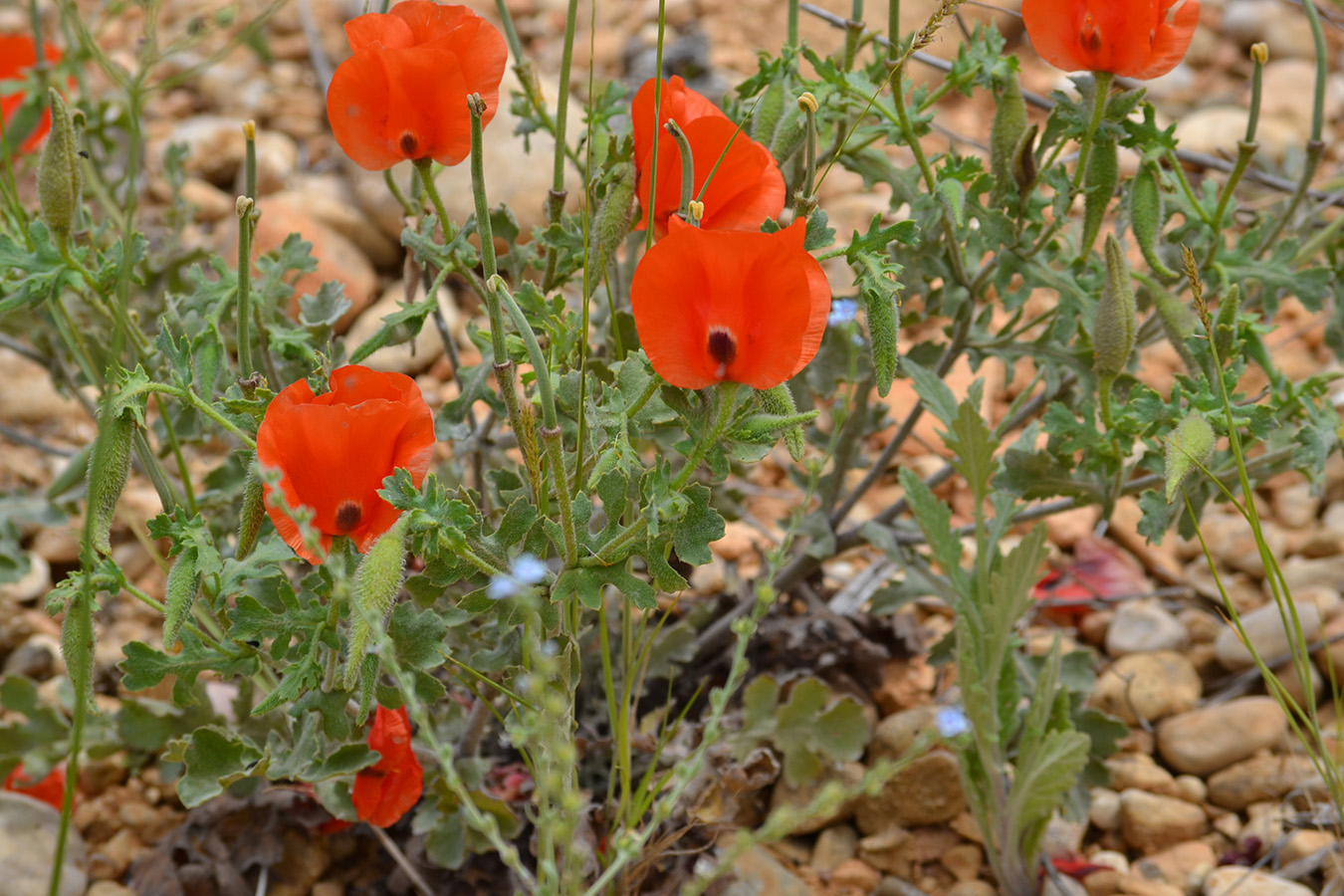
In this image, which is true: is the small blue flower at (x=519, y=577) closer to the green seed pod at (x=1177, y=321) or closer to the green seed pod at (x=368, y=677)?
the green seed pod at (x=368, y=677)

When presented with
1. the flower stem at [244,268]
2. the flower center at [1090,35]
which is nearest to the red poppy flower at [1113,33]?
the flower center at [1090,35]

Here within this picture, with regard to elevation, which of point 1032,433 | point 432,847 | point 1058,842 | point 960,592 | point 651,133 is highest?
point 651,133

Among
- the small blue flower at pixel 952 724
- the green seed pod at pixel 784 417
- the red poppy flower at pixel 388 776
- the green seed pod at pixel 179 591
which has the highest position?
the green seed pod at pixel 784 417

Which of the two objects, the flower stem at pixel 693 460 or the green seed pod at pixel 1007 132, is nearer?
the flower stem at pixel 693 460

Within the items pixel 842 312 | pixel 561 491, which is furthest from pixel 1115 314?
pixel 561 491

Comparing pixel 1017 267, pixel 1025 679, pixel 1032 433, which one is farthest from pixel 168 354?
pixel 1025 679

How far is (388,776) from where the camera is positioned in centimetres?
144

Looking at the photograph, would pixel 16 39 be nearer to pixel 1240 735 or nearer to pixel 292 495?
pixel 292 495

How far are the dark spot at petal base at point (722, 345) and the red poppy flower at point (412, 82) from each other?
344 millimetres

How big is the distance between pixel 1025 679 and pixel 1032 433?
15.0 inches

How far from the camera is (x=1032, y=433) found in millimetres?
1692

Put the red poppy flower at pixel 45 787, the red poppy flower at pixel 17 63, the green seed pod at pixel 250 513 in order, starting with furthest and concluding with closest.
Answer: the red poppy flower at pixel 17 63, the red poppy flower at pixel 45 787, the green seed pod at pixel 250 513

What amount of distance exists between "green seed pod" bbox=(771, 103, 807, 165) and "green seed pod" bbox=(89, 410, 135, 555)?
72 cm

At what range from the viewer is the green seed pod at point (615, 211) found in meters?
1.25
